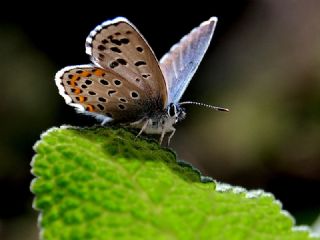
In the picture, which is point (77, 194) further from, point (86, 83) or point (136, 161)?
point (86, 83)

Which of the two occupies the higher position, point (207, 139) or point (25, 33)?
point (25, 33)

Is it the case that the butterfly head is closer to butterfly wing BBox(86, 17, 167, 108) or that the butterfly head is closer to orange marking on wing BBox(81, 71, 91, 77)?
butterfly wing BBox(86, 17, 167, 108)

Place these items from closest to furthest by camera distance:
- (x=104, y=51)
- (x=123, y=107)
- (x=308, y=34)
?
1. (x=104, y=51)
2. (x=123, y=107)
3. (x=308, y=34)

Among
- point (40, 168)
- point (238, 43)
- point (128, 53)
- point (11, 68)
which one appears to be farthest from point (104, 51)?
point (238, 43)

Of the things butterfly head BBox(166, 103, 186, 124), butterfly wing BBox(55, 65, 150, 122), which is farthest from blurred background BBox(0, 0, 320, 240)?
butterfly wing BBox(55, 65, 150, 122)

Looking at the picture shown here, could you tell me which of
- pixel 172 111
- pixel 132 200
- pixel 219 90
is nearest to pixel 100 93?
pixel 172 111

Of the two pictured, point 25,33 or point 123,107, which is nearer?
point 123,107

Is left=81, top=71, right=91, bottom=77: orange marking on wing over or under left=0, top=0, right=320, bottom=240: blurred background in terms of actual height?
over

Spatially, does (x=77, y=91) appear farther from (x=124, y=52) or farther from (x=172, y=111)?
(x=172, y=111)
